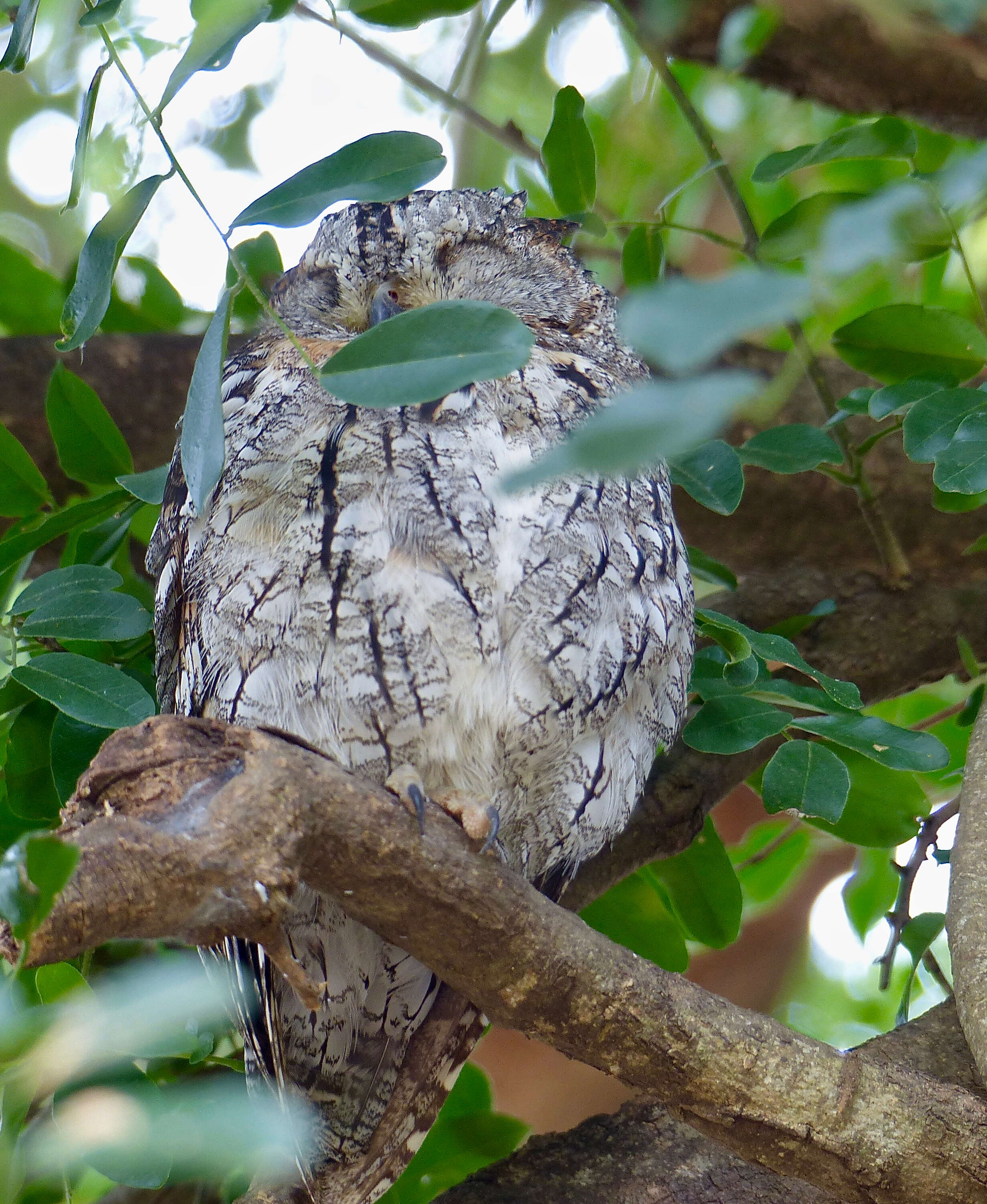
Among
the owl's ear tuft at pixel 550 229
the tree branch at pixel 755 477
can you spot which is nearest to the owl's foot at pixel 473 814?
the owl's ear tuft at pixel 550 229

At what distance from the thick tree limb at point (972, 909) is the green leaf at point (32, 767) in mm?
1068

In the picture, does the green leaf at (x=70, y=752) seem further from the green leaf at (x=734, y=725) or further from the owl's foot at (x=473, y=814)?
the green leaf at (x=734, y=725)

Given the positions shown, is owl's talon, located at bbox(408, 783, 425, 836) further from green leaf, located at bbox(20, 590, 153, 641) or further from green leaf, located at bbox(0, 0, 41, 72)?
green leaf, located at bbox(0, 0, 41, 72)

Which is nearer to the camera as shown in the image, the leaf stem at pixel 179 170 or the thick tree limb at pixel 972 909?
the leaf stem at pixel 179 170

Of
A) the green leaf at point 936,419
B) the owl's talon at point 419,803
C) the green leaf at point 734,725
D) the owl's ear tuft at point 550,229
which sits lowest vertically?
the owl's talon at point 419,803

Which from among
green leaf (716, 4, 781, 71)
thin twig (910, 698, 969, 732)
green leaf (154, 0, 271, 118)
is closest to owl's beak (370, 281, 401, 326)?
green leaf (716, 4, 781, 71)

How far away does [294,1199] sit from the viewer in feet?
4.25

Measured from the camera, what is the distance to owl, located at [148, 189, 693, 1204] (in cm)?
127

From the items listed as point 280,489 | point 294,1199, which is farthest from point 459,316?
point 294,1199

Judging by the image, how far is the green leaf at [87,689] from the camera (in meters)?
1.16

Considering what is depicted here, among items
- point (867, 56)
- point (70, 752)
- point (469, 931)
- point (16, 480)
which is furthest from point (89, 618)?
point (867, 56)

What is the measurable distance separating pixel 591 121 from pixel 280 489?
1532 millimetres

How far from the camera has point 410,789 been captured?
1055 mm

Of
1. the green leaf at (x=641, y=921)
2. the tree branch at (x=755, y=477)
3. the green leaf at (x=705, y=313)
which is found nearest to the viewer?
the green leaf at (x=705, y=313)
